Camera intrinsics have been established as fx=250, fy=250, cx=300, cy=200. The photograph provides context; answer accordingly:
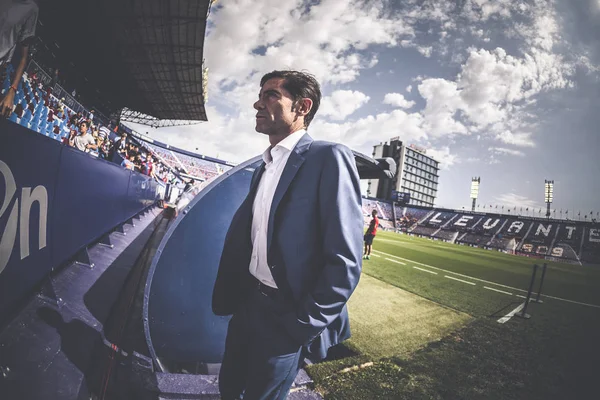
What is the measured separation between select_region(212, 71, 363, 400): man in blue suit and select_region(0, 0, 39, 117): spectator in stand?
2954 mm

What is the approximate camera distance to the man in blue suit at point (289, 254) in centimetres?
102

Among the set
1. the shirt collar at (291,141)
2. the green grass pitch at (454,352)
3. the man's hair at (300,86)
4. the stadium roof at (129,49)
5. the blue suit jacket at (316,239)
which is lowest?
the green grass pitch at (454,352)

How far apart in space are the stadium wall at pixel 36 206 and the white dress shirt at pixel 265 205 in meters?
1.65

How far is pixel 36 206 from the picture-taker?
1989 mm

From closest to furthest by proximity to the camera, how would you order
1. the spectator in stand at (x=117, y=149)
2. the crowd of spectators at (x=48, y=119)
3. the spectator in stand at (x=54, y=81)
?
the crowd of spectators at (x=48, y=119) → the spectator in stand at (x=117, y=149) → the spectator in stand at (x=54, y=81)

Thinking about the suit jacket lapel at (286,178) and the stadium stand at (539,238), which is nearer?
the suit jacket lapel at (286,178)

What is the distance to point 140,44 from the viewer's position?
1428 centimetres

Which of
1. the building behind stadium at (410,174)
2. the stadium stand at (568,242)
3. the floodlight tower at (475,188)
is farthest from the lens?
the building behind stadium at (410,174)

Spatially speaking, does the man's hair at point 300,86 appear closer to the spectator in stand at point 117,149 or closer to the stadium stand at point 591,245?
the spectator in stand at point 117,149

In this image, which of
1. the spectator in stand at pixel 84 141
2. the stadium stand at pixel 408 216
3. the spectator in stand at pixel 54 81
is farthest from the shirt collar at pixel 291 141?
the stadium stand at pixel 408 216

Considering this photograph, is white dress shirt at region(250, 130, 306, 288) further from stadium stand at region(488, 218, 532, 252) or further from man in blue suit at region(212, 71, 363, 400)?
stadium stand at region(488, 218, 532, 252)

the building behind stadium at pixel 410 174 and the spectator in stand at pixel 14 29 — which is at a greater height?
the building behind stadium at pixel 410 174

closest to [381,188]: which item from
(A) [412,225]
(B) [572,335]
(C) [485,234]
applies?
(A) [412,225]

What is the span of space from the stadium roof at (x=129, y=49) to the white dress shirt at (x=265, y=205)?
1311cm
